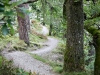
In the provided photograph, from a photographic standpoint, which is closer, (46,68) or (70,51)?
(70,51)

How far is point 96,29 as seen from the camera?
6.77 metres

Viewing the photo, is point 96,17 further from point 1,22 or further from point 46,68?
point 1,22

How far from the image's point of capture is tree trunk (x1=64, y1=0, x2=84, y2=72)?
6417 millimetres

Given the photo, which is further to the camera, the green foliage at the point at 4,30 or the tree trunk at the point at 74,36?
the tree trunk at the point at 74,36

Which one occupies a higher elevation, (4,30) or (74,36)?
(4,30)

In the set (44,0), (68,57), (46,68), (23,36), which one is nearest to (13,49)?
(23,36)

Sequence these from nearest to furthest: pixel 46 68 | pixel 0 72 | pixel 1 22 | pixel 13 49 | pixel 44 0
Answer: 1. pixel 1 22
2. pixel 0 72
3. pixel 44 0
4. pixel 46 68
5. pixel 13 49

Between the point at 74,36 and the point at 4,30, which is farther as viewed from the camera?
the point at 74,36

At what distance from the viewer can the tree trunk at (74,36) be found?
642 centimetres

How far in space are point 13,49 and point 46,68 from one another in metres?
4.19

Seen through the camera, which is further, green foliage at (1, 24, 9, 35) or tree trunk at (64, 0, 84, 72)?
tree trunk at (64, 0, 84, 72)

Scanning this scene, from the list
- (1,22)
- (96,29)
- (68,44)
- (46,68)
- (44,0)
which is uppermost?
(44,0)

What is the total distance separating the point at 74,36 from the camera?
661cm

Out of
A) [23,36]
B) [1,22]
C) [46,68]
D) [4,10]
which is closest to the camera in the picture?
[4,10]
